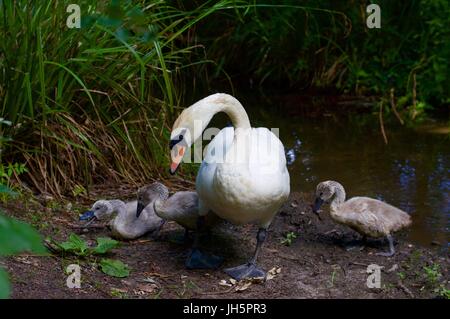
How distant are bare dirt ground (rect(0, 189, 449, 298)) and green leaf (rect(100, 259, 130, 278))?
0.02 m

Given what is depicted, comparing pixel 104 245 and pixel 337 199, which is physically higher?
pixel 337 199

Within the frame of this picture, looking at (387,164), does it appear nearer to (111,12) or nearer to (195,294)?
(195,294)

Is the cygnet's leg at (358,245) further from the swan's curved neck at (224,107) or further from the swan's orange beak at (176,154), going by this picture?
the swan's orange beak at (176,154)

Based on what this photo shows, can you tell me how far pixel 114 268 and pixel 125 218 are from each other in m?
0.64

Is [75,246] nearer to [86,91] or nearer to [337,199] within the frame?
[86,91]

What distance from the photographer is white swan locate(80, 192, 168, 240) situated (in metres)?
4.23

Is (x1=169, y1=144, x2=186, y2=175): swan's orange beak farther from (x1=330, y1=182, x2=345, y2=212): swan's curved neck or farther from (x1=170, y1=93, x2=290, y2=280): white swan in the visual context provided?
(x1=330, y1=182, x2=345, y2=212): swan's curved neck

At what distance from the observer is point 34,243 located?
1.16 meters

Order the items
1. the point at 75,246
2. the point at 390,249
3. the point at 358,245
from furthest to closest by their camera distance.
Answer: the point at 358,245 → the point at 390,249 → the point at 75,246


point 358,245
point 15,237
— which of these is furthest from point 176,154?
point 15,237

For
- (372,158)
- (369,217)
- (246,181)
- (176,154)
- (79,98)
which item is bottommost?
(372,158)

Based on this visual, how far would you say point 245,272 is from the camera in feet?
12.5

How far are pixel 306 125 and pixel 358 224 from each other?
3.65m

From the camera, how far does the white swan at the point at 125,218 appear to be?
13.9ft
